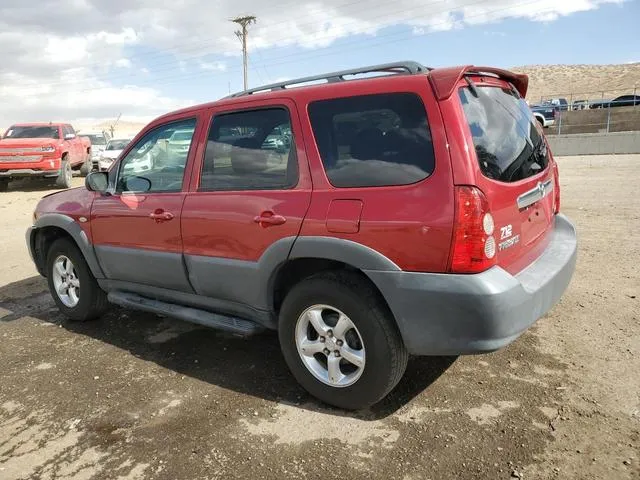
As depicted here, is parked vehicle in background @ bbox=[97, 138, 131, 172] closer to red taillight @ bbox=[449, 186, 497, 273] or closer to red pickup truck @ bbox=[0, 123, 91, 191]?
red pickup truck @ bbox=[0, 123, 91, 191]

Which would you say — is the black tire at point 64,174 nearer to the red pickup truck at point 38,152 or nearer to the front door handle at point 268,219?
the red pickup truck at point 38,152

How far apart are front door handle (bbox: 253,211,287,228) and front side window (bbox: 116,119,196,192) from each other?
2.88 ft

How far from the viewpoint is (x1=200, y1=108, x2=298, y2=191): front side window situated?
10.8 feet

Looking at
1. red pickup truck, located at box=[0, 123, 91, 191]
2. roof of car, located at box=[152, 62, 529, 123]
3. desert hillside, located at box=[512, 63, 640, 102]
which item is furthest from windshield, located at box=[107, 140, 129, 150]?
desert hillside, located at box=[512, 63, 640, 102]

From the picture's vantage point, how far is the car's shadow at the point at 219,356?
3.41m

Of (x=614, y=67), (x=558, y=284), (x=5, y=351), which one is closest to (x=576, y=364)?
(x=558, y=284)

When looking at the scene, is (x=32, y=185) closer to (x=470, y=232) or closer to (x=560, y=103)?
(x=470, y=232)

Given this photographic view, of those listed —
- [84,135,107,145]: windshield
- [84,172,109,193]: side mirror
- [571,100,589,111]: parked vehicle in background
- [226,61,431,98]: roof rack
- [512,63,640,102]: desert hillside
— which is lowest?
[84,172,109,193]: side mirror

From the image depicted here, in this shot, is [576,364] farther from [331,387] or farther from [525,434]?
[331,387]

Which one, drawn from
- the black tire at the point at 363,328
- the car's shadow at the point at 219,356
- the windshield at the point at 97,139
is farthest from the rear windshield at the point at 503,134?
the windshield at the point at 97,139

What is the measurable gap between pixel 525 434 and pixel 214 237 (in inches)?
86.7

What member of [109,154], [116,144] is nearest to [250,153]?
[109,154]

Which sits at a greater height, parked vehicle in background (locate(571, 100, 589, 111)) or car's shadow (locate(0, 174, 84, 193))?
parked vehicle in background (locate(571, 100, 589, 111))

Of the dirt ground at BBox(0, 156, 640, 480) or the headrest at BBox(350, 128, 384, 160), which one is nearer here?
the dirt ground at BBox(0, 156, 640, 480)
